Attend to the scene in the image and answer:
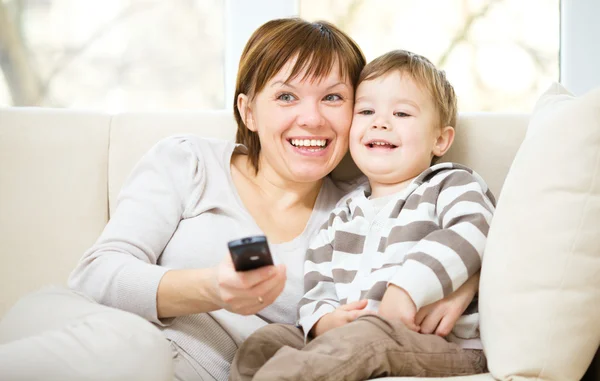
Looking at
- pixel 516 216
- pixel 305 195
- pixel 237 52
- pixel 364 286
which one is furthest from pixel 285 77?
pixel 237 52

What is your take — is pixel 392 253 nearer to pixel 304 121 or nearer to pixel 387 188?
pixel 387 188

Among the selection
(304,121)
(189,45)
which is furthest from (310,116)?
(189,45)

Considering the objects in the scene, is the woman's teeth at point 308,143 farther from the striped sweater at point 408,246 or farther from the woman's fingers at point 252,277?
the woman's fingers at point 252,277

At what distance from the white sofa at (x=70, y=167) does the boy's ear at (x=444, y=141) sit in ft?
0.36

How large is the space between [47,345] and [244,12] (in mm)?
1813

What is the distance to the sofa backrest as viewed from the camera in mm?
1780

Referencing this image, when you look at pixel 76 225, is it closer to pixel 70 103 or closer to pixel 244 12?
pixel 70 103

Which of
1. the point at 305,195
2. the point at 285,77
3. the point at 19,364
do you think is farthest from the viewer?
the point at 305,195

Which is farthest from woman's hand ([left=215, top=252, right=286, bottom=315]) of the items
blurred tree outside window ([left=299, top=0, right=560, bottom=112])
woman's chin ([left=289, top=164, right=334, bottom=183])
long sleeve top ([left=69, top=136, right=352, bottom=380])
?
blurred tree outside window ([left=299, top=0, right=560, bottom=112])

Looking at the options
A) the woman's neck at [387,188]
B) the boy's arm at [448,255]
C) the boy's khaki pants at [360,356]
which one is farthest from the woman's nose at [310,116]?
the boy's khaki pants at [360,356]

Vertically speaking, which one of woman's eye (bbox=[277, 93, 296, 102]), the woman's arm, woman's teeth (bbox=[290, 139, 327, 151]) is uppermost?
woman's eye (bbox=[277, 93, 296, 102])

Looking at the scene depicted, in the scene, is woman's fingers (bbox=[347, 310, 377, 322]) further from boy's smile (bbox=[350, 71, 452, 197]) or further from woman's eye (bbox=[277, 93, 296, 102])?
woman's eye (bbox=[277, 93, 296, 102])

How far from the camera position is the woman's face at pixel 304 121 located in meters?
1.63

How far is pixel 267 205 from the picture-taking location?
1.70 meters
